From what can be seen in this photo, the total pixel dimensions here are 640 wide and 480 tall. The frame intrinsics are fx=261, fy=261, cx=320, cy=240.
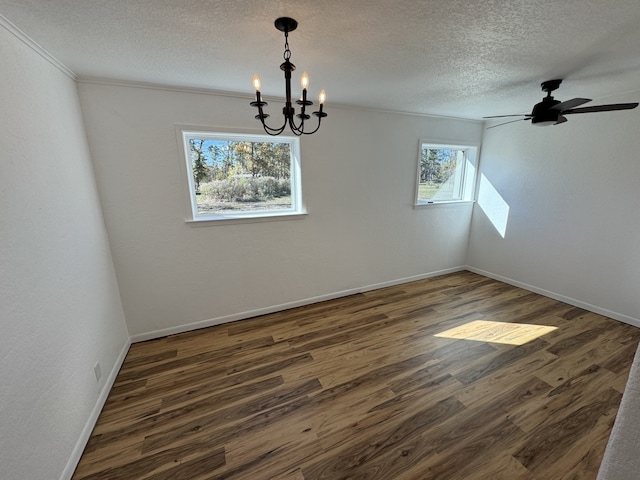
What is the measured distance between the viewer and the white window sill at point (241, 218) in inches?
104

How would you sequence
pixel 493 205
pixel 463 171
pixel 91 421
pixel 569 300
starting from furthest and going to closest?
pixel 463 171 < pixel 493 205 < pixel 569 300 < pixel 91 421

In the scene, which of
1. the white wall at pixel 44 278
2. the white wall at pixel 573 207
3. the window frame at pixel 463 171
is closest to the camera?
the white wall at pixel 44 278

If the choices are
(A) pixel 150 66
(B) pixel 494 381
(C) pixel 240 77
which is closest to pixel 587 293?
(B) pixel 494 381

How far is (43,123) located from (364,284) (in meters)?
3.43

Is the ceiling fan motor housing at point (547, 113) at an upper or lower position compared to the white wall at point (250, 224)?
upper

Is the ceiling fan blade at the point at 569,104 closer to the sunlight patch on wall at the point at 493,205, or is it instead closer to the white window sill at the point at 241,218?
the sunlight patch on wall at the point at 493,205

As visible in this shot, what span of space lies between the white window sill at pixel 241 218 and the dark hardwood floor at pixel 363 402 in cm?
115

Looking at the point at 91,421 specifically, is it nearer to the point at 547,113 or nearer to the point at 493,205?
the point at 547,113

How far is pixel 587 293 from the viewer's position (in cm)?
315

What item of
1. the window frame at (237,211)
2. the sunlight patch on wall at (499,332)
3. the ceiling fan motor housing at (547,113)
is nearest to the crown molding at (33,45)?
the window frame at (237,211)

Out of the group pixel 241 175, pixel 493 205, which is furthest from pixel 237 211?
pixel 493 205

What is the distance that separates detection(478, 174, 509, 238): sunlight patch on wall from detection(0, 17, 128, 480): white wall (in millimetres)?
4901

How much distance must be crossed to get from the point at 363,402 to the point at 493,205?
362 centimetres

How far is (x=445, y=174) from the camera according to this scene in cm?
417
